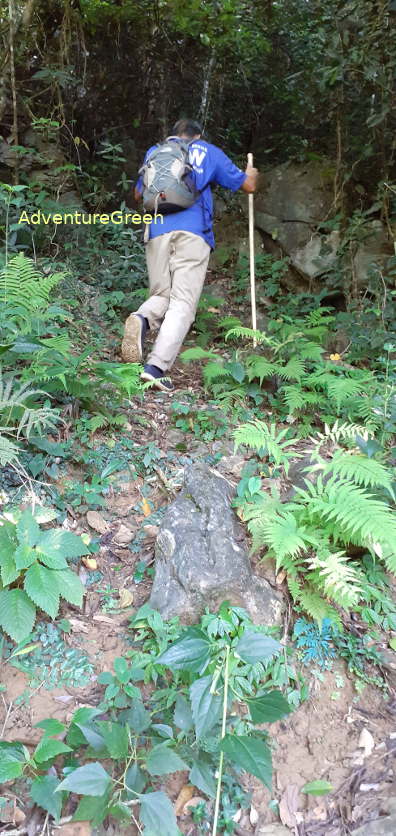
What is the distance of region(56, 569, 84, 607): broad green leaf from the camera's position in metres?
2.72

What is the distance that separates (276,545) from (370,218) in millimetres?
5652

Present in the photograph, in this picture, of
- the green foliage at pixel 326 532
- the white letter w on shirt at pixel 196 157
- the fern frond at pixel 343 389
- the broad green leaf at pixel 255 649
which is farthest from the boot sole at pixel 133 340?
the broad green leaf at pixel 255 649

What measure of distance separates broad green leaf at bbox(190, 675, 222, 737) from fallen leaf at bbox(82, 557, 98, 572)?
1.37 m

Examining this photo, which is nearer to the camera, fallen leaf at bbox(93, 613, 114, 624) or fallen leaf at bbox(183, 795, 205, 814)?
fallen leaf at bbox(183, 795, 205, 814)

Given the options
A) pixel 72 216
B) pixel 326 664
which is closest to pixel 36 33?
pixel 72 216

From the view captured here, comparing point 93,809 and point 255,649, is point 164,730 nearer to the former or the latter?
point 93,809

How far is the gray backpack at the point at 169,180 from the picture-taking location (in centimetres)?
542

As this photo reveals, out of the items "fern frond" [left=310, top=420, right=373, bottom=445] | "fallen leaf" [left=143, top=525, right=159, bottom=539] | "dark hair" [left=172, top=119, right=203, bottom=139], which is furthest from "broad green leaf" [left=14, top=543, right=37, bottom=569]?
"dark hair" [left=172, top=119, right=203, bottom=139]

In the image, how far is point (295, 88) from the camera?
8617mm

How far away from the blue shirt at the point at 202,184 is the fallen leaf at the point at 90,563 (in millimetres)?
3647

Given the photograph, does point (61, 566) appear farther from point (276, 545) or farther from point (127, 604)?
point (276, 545)

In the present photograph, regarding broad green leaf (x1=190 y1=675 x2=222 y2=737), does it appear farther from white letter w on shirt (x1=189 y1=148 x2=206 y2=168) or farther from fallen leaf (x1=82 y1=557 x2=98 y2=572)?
white letter w on shirt (x1=189 y1=148 x2=206 y2=168)

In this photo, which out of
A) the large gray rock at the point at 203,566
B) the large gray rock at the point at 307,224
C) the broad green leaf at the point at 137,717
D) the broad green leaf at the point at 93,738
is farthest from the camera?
the large gray rock at the point at 307,224

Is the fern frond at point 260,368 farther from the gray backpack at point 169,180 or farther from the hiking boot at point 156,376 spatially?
the gray backpack at point 169,180
